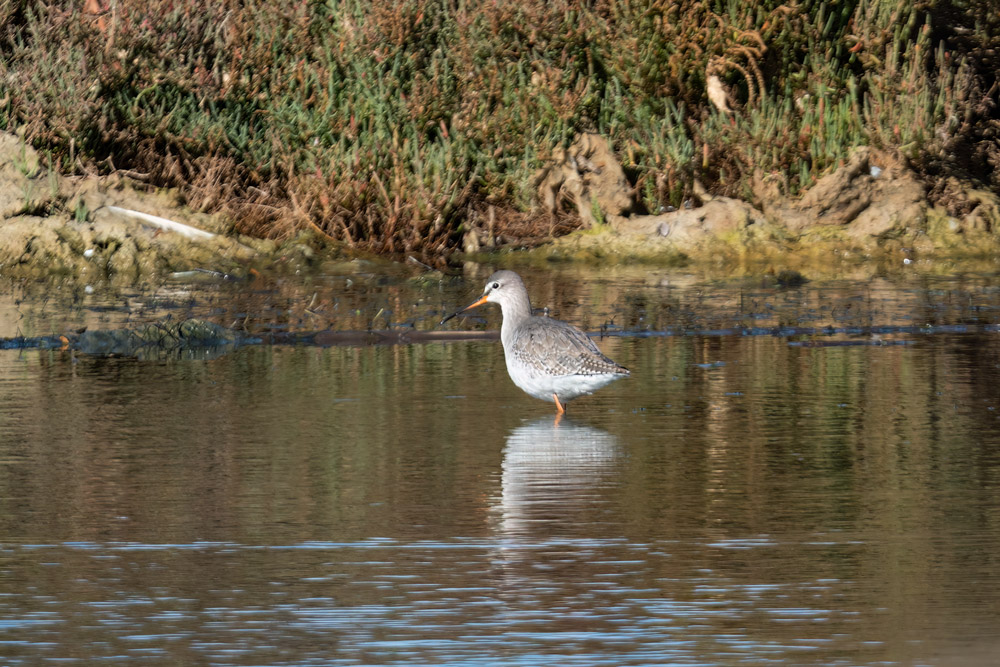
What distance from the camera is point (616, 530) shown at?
254 inches

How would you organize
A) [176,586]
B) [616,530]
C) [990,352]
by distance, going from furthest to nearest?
[990,352] < [616,530] < [176,586]

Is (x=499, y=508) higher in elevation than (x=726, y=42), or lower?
lower

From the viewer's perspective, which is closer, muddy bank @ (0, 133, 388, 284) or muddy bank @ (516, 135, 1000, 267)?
muddy bank @ (0, 133, 388, 284)

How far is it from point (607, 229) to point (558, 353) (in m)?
8.45

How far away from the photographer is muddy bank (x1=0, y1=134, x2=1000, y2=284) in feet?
53.8

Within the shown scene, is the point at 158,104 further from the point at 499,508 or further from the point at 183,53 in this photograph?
the point at 499,508

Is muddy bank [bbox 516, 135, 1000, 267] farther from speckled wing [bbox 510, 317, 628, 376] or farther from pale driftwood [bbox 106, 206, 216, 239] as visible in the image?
speckled wing [bbox 510, 317, 628, 376]

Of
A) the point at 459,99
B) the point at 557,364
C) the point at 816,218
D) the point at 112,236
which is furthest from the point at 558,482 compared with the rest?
the point at 459,99

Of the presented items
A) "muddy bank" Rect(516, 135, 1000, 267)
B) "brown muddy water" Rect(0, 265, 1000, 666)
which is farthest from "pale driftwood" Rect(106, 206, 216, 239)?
"brown muddy water" Rect(0, 265, 1000, 666)

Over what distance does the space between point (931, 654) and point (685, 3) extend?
1357cm

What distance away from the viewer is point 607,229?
1755 centimetres

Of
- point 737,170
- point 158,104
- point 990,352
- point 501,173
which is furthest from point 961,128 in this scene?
point 158,104

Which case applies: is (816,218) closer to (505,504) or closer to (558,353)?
(558,353)

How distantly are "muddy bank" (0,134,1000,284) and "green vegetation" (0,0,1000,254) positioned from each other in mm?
313
